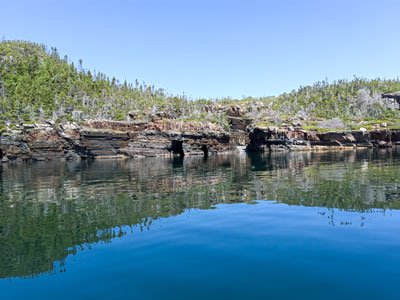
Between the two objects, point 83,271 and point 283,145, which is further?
point 283,145

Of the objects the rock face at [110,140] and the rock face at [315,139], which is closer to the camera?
the rock face at [110,140]

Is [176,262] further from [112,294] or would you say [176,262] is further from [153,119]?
[153,119]

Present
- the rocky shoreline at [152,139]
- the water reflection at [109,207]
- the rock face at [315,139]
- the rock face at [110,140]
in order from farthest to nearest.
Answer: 1. the rock face at [315,139]
2. the rocky shoreline at [152,139]
3. the rock face at [110,140]
4. the water reflection at [109,207]

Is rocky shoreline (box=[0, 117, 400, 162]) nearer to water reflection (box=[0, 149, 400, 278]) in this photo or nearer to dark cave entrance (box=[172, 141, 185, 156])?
dark cave entrance (box=[172, 141, 185, 156])

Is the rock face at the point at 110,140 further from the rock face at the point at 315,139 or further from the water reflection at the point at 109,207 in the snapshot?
the water reflection at the point at 109,207

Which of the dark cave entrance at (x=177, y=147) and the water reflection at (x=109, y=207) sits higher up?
the dark cave entrance at (x=177, y=147)

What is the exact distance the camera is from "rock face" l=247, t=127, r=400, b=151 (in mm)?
148725

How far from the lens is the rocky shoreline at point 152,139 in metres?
130

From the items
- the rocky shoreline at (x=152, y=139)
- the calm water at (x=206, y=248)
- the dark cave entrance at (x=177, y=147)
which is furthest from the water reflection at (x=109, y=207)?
the dark cave entrance at (x=177, y=147)

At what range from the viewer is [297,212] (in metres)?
21.7

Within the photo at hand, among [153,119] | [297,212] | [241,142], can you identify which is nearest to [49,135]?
[153,119]

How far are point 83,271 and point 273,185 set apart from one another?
27.2 meters

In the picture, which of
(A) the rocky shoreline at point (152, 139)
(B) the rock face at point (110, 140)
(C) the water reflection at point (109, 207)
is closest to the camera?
(C) the water reflection at point (109, 207)

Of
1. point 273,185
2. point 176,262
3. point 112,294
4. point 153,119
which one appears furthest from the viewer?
point 153,119
